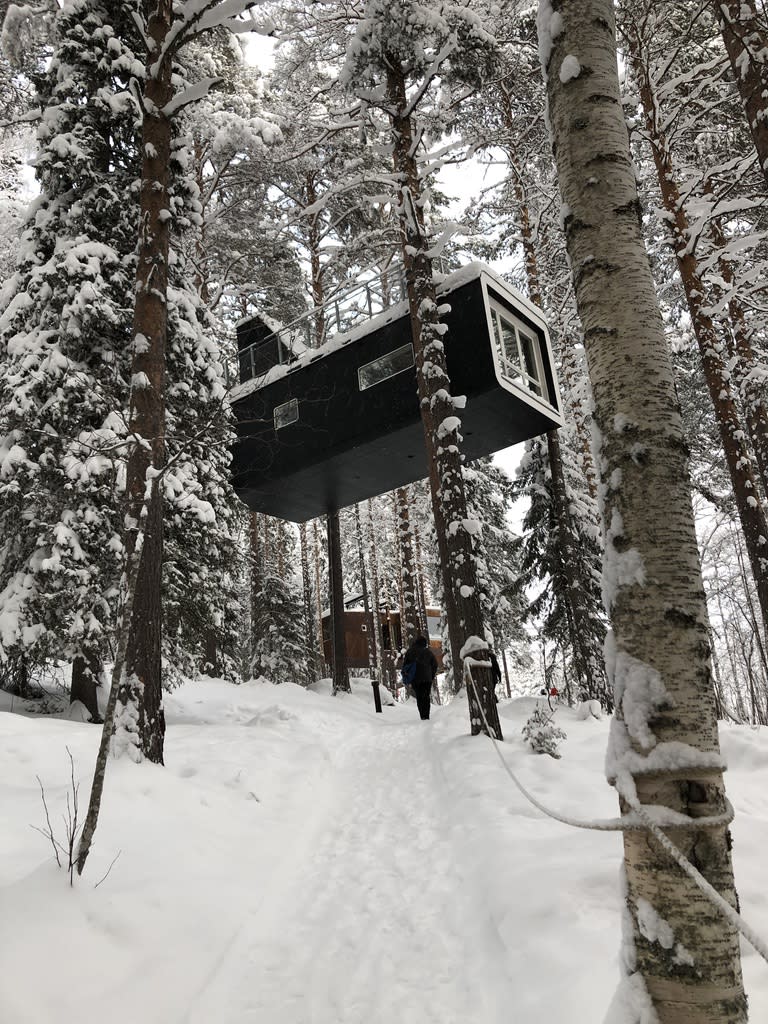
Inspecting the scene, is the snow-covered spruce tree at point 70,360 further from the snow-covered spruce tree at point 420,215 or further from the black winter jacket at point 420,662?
the black winter jacket at point 420,662

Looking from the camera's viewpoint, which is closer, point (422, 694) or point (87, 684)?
point (87, 684)

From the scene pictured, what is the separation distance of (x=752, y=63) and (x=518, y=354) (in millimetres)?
6755

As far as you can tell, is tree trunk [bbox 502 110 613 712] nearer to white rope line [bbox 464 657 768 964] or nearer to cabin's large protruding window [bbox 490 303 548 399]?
cabin's large protruding window [bbox 490 303 548 399]

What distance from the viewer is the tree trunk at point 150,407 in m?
6.48

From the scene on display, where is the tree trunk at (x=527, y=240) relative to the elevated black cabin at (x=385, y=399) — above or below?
above

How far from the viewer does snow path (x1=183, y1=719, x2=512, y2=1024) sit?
2943 millimetres

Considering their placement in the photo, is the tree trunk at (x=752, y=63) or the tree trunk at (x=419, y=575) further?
the tree trunk at (x=419, y=575)

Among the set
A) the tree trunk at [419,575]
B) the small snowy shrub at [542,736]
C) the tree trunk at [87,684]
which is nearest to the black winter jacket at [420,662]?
the small snowy shrub at [542,736]

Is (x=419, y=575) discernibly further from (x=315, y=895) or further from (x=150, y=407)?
(x=315, y=895)

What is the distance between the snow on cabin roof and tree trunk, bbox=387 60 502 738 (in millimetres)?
1489

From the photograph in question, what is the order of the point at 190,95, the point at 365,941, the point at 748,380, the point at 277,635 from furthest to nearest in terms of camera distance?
the point at 277,635 < the point at 748,380 < the point at 190,95 < the point at 365,941

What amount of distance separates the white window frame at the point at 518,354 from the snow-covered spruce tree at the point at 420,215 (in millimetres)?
1963

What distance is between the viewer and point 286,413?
15.2 meters

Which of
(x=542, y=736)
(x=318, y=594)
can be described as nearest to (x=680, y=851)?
(x=542, y=736)
